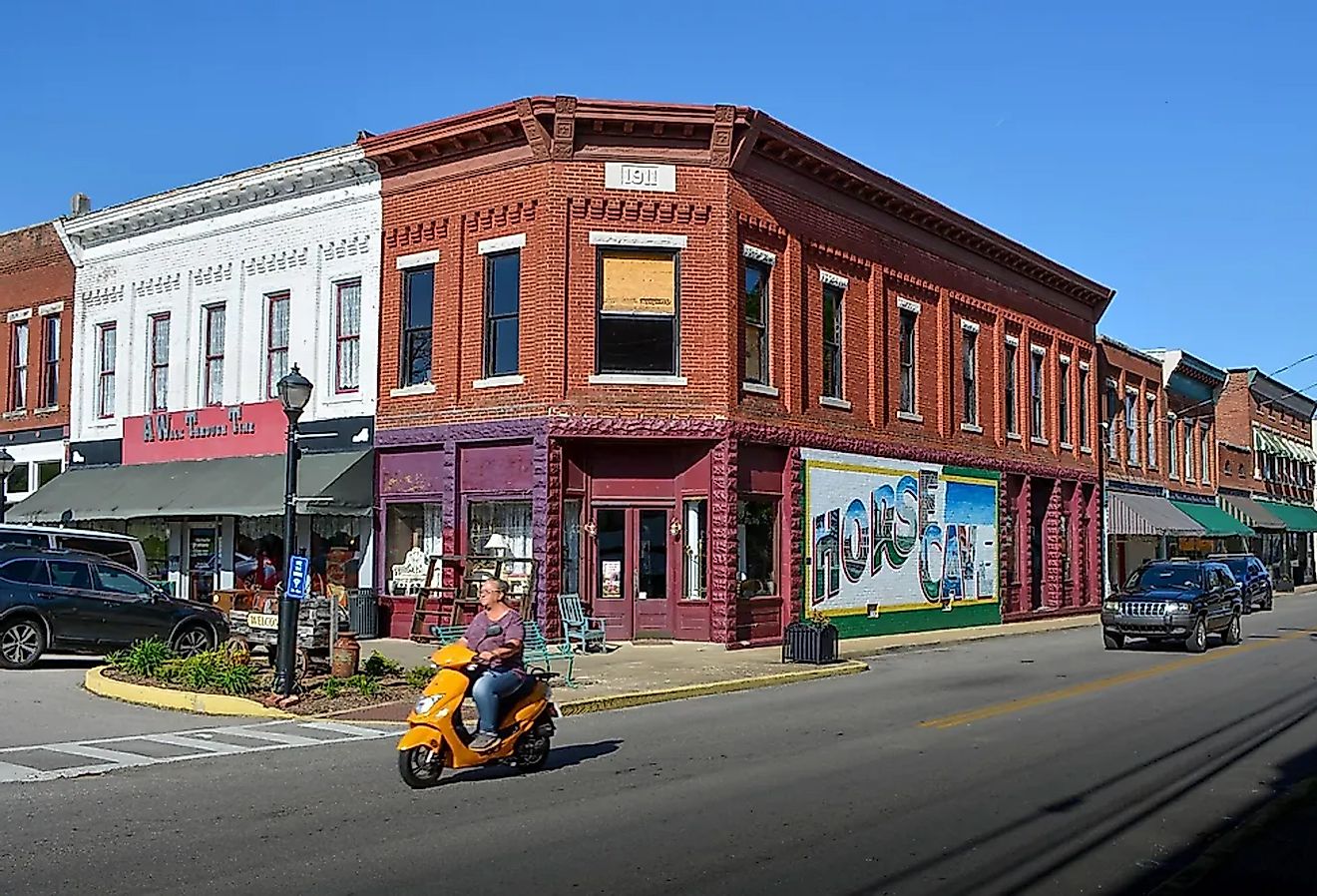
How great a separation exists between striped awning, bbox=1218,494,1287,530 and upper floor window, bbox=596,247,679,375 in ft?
132

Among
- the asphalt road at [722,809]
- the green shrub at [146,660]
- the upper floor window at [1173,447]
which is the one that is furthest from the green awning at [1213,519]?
the green shrub at [146,660]

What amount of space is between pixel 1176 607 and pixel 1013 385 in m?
13.0

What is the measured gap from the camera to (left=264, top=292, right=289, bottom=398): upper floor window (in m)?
28.1

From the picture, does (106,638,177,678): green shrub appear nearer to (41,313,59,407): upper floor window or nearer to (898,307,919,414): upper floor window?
(41,313,59,407): upper floor window

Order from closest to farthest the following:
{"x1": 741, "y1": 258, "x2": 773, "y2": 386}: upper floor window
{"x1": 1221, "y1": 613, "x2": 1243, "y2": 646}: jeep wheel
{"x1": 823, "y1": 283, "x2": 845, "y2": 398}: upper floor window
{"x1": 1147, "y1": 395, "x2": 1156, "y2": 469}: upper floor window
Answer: {"x1": 741, "y1": 258, "x2": 773, "y2": 386}: upper floor window, {"x1": 1221, "y1": 613, "x2": 1243, "y2": 646}: jeep wheel, {"x1": 823, "y1": 283, "x2": 845, "y2": 398}: upper floor window, {"x1": 1147, "y1": 395, "x2": 1156, "y2": 469}: upper floor window

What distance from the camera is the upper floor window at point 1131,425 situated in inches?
1817

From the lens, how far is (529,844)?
8.40 metres

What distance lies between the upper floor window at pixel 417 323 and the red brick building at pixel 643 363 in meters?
0.05

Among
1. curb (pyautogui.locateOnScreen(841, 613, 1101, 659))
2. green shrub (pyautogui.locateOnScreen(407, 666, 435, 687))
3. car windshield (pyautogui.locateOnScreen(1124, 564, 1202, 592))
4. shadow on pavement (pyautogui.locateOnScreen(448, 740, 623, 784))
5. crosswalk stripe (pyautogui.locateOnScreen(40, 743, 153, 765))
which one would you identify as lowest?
curb (pyautogui.locateOnScreen(841, 613, 1101, 659))

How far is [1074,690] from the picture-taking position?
17.9 meters

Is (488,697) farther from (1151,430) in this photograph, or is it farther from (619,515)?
(1151,430)

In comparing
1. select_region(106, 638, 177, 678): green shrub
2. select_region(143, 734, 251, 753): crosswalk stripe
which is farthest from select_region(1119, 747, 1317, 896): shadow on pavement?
select_region(106, 638, 177, 678): green shrub

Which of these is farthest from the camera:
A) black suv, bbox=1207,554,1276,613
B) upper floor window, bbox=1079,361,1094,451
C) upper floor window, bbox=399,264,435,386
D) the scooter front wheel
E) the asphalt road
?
black suv, bbox=1207,554,1276,613

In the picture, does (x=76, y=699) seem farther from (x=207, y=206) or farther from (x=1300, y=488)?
(x=1300, y=488)
